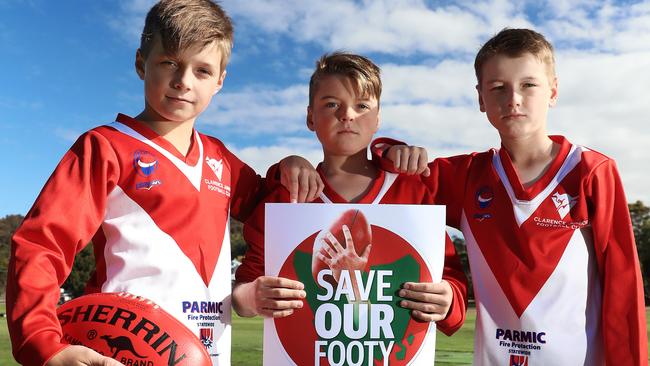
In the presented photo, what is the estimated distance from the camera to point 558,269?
3.23 m

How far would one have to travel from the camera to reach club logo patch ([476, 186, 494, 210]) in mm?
3375

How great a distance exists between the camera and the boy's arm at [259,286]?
2928mm

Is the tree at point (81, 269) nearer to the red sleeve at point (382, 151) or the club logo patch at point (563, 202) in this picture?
the red sleeve at point (382, 151)

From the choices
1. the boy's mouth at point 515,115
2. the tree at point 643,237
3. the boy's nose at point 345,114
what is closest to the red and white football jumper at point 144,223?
the boy's nose at point 345,114

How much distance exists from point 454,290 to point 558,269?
1.80ft

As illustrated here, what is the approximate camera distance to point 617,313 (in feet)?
10.5

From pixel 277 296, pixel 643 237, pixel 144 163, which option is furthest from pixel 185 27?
pixel 643 237

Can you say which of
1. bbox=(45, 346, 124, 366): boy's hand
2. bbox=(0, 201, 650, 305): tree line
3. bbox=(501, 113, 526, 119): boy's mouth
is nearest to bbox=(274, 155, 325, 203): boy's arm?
bbox=(501, 113, 526, 119): boy's mouth

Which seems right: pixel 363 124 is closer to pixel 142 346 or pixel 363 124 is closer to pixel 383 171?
pixel 383 171

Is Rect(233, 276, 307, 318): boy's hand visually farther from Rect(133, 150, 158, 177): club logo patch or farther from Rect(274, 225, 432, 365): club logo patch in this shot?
Rect(133, 150, 158, 177): club logo patch

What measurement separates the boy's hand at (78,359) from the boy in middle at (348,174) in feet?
2.50

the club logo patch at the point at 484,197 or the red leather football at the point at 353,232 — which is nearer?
the red leather football at the point at 353,232

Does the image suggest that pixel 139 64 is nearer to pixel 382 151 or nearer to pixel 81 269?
pixel 382 151

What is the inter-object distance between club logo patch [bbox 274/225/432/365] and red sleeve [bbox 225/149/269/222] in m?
0.49
